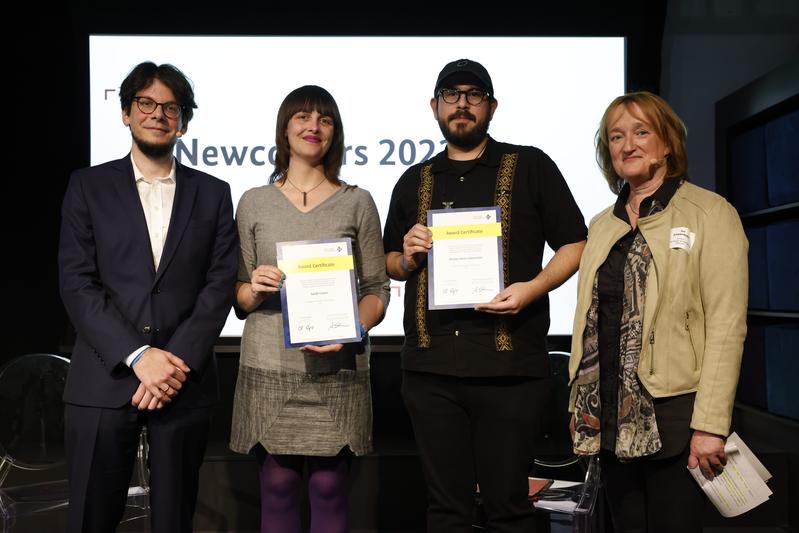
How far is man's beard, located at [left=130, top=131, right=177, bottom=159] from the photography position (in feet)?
7.66

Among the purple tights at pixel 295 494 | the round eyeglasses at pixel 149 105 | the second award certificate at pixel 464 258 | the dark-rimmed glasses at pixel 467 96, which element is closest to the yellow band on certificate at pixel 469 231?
the second award certificate at pixel 464 258

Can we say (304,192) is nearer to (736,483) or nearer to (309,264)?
(309,264)

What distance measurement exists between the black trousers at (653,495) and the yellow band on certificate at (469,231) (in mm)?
689

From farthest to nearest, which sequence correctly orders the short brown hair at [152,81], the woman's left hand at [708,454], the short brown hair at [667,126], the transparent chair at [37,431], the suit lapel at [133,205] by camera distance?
the transparent chair at [37,431], the short brown hair at [152,81], the suit lapel at [133,205], the short brown hair at [667,126], the woman's left hand at [708,454]

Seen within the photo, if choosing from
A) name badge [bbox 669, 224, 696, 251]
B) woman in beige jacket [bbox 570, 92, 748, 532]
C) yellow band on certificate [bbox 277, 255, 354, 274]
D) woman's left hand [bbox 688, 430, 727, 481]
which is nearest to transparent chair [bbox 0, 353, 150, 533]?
yellow band on certificate [bbox 277, 255, 354, 274]

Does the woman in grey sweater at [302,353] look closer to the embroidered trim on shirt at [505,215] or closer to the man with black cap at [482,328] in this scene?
the man with black cap at [482,328]

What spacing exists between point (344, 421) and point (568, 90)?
2.58m

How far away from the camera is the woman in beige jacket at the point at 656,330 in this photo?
1.94 meters

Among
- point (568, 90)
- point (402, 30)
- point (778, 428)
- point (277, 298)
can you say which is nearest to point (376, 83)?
point (402, 30)

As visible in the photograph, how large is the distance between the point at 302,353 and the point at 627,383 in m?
0.99

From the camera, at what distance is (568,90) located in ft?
14.1

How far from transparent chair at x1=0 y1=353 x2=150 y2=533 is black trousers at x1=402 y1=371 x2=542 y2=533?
1363mm

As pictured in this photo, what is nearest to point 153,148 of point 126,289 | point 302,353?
point 126,289

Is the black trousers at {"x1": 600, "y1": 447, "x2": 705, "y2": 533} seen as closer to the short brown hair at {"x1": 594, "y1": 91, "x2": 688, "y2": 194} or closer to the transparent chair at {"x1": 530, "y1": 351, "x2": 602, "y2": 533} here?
the transparent chair at {"x1": 530, "y1": 351, "x2": 602, "y2": 533}
